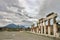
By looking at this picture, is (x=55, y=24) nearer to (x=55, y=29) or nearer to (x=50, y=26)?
(x=55, y=29)

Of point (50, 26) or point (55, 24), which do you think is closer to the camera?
point (55, 24)

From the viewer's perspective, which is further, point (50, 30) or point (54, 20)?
point (50, 30)

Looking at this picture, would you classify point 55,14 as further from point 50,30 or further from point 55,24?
point 50,30

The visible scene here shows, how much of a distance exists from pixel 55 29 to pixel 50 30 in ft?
15.8

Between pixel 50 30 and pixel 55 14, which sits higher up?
pixel 55 14

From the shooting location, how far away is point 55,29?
2994 cm

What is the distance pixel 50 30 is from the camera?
114 ft

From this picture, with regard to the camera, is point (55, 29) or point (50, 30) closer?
point (55, 29)

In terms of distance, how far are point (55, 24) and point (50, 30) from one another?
4.98 metres

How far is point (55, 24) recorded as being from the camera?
29984 millimetres

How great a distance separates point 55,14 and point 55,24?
6.48 feet

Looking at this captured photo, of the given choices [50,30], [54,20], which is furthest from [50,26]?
[54,20]

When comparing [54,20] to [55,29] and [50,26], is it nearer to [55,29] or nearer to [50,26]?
[55,29]

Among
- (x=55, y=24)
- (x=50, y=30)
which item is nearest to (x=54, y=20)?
(x=55, y=24)
